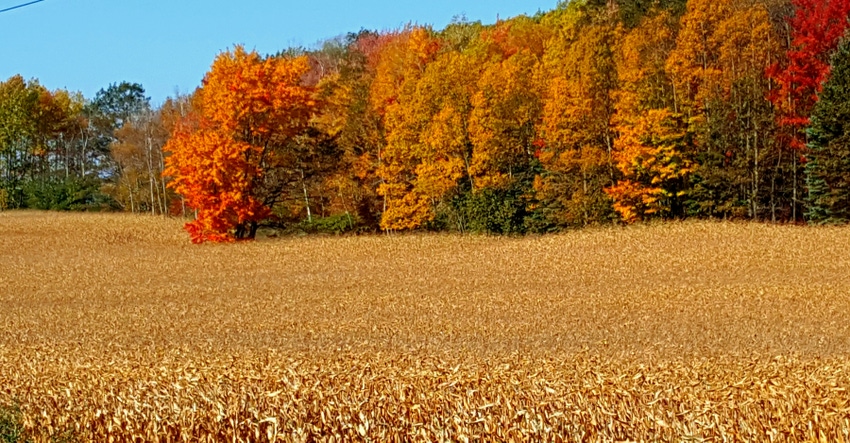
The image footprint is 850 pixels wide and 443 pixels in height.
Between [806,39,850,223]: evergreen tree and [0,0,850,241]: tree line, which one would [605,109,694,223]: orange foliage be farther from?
[806,39,850,223]: evergreen tree

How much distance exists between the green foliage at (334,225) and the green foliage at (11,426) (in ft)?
152

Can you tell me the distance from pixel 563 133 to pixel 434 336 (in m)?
27.5

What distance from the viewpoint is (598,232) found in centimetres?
4312

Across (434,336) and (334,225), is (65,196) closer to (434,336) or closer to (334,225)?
(334,225)

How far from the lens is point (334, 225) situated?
5725cm

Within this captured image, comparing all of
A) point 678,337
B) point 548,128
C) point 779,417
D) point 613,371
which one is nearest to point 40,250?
point 548,128

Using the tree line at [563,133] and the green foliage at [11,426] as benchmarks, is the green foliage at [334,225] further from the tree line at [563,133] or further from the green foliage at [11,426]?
the green foliage at [11,426]

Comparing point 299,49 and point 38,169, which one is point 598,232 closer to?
point 299,49

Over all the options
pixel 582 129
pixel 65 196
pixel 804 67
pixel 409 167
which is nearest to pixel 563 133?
pixel 582 129

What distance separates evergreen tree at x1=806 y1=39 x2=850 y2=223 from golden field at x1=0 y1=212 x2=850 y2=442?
5.74 m

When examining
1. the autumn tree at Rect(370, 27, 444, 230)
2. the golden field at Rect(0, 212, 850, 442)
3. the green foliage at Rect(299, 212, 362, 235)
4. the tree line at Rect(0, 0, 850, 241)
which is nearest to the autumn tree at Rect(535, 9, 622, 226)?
the tree line at Rect(0, 0, 850, 241)

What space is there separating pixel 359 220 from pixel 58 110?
49540 mm

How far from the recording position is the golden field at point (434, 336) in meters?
8.82

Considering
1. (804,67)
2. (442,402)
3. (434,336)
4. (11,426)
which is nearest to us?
(11,426)
